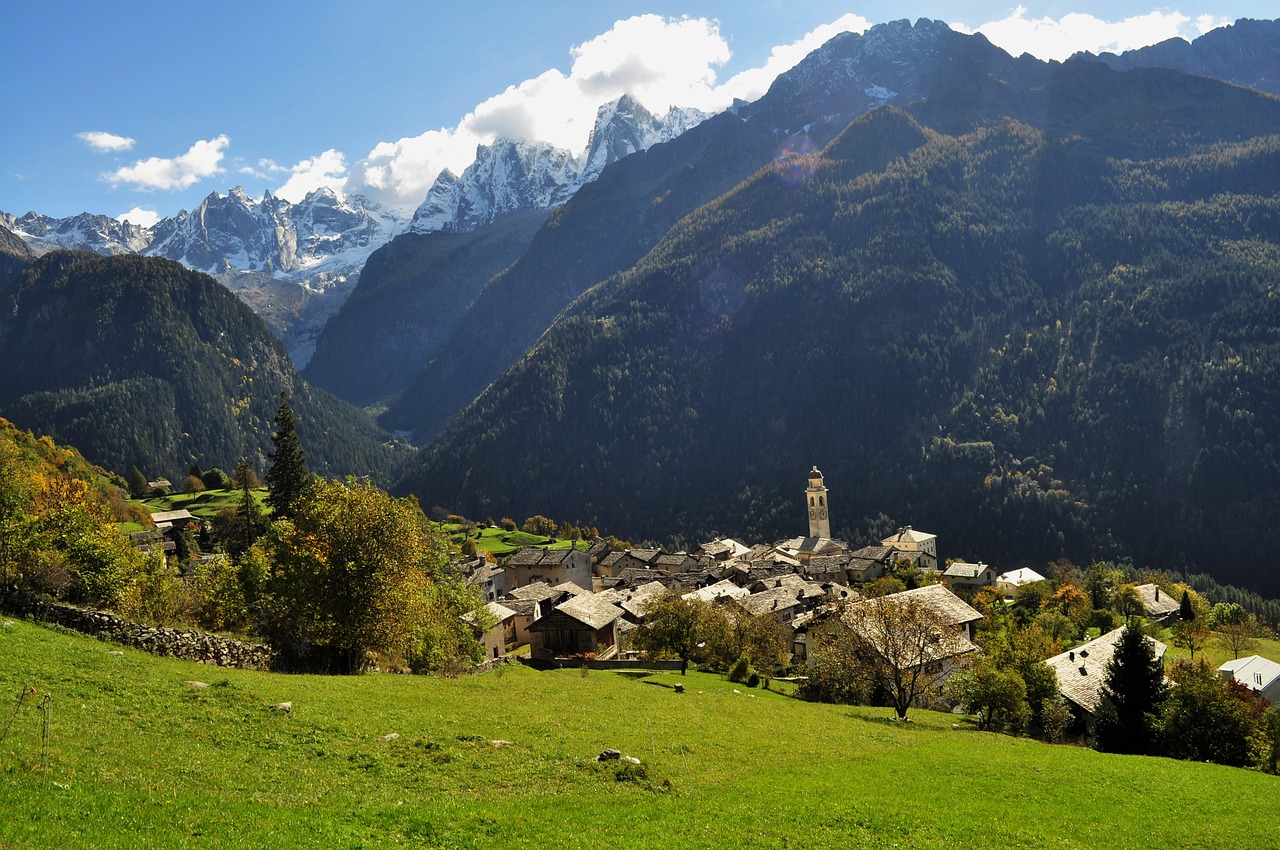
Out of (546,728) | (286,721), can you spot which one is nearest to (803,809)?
(546,728)

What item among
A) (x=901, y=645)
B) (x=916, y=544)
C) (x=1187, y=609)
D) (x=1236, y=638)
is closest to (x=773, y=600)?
(x=901, y=645)

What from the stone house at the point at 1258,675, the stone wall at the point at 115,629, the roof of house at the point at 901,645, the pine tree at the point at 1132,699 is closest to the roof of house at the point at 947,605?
the stone house at the point at 1258,675

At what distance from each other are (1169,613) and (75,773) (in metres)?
112

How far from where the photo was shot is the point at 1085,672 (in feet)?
180

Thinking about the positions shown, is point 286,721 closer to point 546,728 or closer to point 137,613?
point 546,728

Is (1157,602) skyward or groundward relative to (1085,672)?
groundward

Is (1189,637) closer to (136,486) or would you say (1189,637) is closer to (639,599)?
(639,599)

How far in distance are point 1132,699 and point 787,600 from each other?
40.5 meters

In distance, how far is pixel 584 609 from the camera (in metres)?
69.6

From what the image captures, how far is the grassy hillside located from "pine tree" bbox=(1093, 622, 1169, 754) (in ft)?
36.3

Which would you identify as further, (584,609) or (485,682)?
(584,609)

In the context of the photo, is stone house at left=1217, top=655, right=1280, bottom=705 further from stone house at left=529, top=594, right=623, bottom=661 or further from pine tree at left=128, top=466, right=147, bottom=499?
pine tree at left=128, top=466, right=147, bottom=499

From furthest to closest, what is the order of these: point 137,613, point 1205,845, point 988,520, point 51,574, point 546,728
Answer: point 988,520 → point 137,613 → point 51,574 → point 546,728 → point 1205,845

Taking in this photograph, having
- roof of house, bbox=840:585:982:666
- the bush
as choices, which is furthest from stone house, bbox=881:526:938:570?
roof of house, bbox=840:585:982:666
